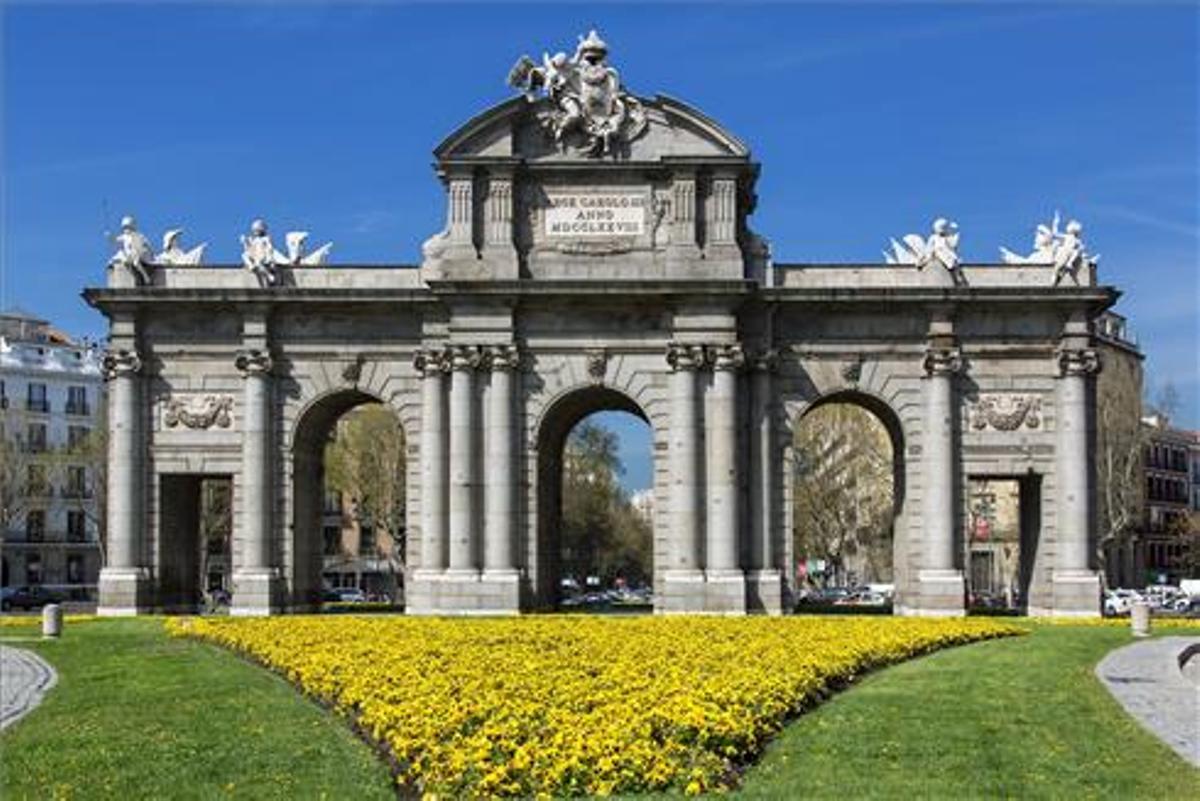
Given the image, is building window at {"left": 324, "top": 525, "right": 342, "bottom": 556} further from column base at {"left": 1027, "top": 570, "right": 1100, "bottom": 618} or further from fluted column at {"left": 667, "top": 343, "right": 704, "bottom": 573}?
column base at {"left": 1027, "top": 570, "right": 1100, "bottom": 618}

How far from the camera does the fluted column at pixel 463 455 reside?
53906 millimetres

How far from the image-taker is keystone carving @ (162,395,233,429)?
56.5 m

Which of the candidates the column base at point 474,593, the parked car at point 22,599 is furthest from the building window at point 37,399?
the column base at point 474,593

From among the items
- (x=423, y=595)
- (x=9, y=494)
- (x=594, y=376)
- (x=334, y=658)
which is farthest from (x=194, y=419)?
(x=9, y=494)

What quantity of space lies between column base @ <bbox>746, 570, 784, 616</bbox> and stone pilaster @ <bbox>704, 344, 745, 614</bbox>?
2.06 feet

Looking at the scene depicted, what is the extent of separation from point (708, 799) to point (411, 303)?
3730cm

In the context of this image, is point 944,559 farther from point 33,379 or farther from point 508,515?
point 33,379

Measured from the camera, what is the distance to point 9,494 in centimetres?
8744

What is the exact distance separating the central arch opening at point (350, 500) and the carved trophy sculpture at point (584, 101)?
37.4ft

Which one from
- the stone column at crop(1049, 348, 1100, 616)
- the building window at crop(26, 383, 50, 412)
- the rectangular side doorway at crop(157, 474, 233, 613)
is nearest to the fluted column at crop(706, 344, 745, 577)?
the stone column at crop(1049, 348, 1100, 616)

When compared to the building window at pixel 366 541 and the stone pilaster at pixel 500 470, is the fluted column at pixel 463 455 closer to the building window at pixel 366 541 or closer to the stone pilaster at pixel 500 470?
the stone pilaster at pixel 500 470

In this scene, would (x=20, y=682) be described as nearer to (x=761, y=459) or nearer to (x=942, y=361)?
(x=761, y=459)

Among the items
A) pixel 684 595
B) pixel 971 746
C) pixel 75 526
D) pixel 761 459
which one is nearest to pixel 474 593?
pixel 684 595

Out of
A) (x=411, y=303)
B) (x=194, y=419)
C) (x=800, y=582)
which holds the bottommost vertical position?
(x=800, y=582)
